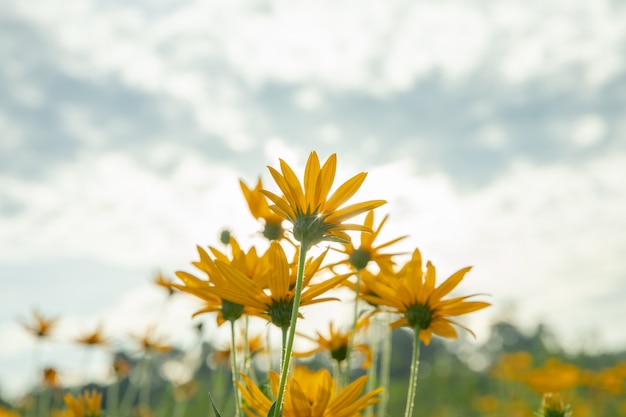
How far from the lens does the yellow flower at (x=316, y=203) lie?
51.3 inches

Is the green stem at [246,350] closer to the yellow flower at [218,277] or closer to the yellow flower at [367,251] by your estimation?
the yellow flower at [218,277]

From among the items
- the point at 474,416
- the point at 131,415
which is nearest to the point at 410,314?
the point at 131,415

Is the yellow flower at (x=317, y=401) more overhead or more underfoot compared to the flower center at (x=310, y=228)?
more underfoot

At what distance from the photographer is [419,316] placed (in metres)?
1.70

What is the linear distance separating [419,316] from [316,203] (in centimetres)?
58

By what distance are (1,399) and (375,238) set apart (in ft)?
42.9

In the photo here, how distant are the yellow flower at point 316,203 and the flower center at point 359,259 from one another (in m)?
0.60

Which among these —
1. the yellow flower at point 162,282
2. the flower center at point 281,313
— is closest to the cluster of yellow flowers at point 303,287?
the flower center at point 281,313

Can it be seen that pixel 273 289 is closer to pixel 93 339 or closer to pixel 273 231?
pixel 273 231

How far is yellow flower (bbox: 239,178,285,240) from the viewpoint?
208cm

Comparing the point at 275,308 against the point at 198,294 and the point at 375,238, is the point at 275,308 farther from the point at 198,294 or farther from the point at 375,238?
the point at 375,238

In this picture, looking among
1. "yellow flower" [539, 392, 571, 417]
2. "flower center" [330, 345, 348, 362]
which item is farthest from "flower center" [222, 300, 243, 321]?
"yellow flower" [539, 392, 571, 417]

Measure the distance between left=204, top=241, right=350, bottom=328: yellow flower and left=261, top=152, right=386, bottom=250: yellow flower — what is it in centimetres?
8

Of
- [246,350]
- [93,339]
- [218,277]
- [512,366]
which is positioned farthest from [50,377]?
[512,366]
